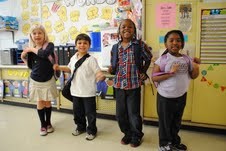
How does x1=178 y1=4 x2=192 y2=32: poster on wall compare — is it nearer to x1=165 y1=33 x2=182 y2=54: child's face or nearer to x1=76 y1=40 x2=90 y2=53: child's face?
x1=165 y1=33 x2=182 y2=54: child's face

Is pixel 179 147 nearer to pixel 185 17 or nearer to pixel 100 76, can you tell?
pixel 100 76

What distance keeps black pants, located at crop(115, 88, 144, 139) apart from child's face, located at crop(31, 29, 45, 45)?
3.24 feet

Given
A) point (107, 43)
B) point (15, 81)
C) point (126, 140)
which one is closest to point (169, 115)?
point (126, 140)

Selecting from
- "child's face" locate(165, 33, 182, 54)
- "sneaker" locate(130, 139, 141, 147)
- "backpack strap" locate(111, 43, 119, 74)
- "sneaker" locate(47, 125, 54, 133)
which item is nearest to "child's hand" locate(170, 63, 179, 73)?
"child's face" locate(165, 33, 182, 54)

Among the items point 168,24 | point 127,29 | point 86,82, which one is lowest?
point 86,82

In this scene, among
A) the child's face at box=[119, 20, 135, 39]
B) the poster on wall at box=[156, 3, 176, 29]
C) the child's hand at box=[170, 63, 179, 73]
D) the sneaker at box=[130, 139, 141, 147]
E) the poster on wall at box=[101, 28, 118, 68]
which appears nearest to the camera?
the child's hand at box=[170, 63, 179, 73]

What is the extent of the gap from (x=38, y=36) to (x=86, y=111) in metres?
0.94

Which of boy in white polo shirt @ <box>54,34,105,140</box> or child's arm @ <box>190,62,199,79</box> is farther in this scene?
boy in white polo shirt @ <box>54,34,105,140</box>

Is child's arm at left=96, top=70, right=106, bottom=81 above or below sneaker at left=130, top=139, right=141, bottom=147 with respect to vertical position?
above

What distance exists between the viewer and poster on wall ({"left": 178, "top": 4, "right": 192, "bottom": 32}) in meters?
2.19

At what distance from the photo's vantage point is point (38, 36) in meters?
2.18

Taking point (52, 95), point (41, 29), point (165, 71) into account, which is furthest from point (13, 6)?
point (165, 71)

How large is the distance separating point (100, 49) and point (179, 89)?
145 cm

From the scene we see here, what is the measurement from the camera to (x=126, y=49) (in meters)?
1.93
